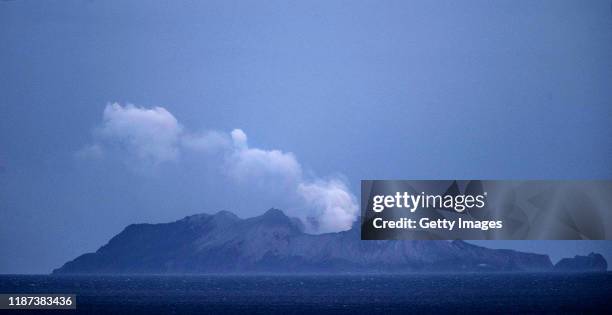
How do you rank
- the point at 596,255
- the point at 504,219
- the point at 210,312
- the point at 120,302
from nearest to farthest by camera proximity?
the point at 504,219, the point at 596,255, the point at 210,312, the point at 120,302

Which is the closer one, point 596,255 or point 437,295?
point 596,255

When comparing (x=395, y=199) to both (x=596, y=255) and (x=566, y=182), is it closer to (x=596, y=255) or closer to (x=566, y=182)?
(x=566, y=182)

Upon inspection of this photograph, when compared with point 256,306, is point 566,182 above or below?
above

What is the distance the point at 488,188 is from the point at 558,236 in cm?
209

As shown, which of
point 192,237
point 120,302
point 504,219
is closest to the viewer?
point 504,219

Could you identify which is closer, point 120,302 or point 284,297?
point 120,302

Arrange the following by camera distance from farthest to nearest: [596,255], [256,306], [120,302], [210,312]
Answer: [120,302], [256,306], [210,312], [596,255]

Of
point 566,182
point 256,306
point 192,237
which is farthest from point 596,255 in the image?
point 192,237

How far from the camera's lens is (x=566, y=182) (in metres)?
20.9

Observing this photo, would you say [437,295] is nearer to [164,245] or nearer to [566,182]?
[164,245]

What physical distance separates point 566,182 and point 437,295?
15647mm

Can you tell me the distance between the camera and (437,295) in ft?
117

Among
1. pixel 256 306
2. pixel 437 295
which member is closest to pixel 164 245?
pixel 256 306

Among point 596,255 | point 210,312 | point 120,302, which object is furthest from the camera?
point 120,302
